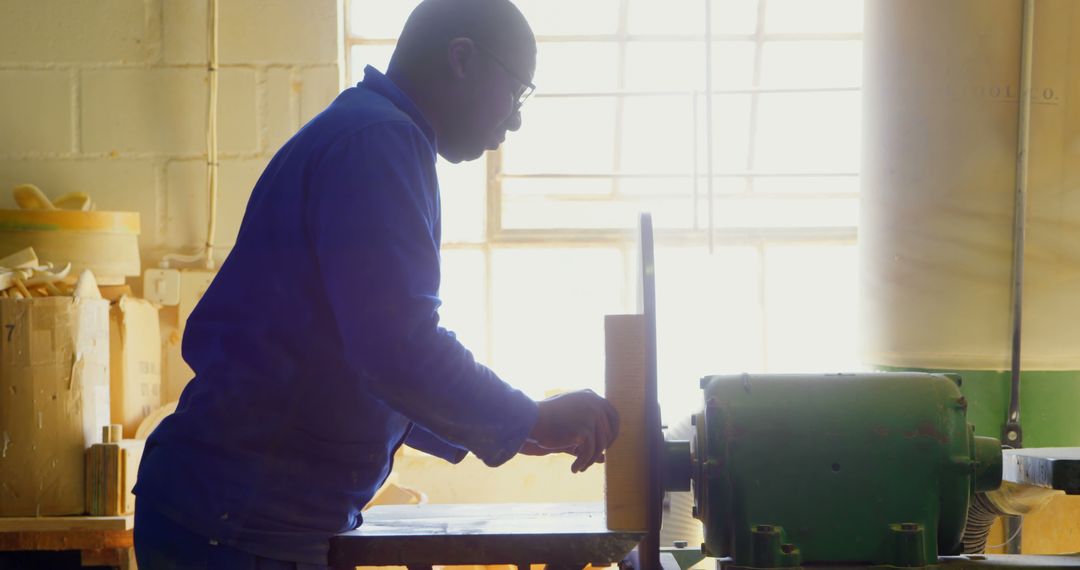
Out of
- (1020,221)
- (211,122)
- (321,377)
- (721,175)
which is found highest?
(211,122)

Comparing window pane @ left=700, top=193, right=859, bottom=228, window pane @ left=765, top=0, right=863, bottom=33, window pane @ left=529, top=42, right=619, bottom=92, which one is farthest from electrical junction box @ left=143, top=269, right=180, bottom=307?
window pane @ left=765, top=0, right=863, bottom=33

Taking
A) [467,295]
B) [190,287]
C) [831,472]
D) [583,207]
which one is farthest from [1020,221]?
[190,287]

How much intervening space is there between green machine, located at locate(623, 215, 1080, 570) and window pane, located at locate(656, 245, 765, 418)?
2459 mm

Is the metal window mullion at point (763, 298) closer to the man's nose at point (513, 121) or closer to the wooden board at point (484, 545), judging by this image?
the man's nose at point (513, 121)

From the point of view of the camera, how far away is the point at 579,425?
131cm

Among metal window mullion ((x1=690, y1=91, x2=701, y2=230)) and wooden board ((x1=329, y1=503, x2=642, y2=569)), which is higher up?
metal window mullion ((x1=690, y1=91, x2=701, y2=230))

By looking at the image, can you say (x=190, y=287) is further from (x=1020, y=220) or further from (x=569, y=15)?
(x=1020, y=220)

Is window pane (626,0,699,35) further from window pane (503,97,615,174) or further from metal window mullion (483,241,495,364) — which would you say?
metal window mullion (483,241,495,364)

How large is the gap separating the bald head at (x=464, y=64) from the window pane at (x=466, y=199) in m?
2.32

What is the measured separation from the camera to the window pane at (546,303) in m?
3.82

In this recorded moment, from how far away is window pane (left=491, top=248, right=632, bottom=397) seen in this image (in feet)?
12.5

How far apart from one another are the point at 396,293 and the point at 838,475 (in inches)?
23.4

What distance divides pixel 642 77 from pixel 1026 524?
6.97ft

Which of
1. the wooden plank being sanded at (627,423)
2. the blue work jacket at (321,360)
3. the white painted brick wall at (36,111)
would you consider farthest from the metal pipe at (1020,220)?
the white painted brick wall at (36,111)
